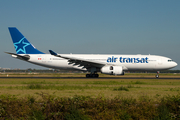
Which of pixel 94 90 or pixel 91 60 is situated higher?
pixel 91 60

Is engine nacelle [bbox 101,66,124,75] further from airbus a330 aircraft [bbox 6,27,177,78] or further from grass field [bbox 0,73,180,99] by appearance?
grass field [bbox 0,73,180,99]

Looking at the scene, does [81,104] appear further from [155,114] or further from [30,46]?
[30,46]

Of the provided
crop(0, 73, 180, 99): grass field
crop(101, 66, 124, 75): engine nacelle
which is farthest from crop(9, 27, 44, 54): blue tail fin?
crop(0, 73, 180, 99): grass field

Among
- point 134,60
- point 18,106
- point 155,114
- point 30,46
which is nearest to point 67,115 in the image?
point 18,106

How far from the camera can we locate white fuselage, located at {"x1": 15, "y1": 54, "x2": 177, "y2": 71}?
125 ft

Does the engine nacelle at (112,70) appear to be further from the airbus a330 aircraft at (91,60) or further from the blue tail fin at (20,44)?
the blue tail fin at (20,44)

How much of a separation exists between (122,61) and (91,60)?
17.8 ft

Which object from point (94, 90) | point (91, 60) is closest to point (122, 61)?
point (91, 60)

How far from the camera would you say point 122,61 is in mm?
38031

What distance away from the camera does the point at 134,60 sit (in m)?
38.1

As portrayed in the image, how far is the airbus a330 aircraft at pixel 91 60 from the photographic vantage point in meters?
38.0

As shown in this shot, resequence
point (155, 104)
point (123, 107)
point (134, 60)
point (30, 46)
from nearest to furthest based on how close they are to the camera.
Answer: point (123, 107) → point (155, 104) → point (134, 60) → point (30, 46)

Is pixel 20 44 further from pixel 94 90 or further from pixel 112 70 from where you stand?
pixel 94 90

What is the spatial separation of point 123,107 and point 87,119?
5.08 ft
